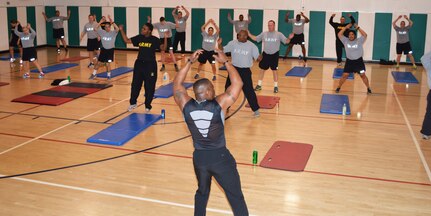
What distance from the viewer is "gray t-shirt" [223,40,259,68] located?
33.1 ft

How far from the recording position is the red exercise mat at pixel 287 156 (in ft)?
24.2

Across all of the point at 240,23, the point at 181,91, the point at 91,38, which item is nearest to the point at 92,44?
the point at 91,38

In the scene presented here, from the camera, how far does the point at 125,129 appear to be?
364 inches

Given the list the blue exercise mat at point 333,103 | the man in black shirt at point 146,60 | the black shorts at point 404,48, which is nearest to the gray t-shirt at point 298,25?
the black shorts at point 404,48

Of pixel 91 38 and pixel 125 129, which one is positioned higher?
pixel 91 38

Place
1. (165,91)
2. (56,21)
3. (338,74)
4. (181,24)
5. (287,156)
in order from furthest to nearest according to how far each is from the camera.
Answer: (56,21) < (181,24) < (338,74) < (165,91) < (287,156)

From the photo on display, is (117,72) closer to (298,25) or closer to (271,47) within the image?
(271,47)

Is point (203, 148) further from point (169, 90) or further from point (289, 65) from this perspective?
point (289, 65)

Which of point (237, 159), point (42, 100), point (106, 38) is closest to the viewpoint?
point (237, 159)

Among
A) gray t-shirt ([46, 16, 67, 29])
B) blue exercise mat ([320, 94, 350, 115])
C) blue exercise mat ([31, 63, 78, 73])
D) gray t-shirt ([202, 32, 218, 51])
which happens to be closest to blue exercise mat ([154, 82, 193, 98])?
gray t-shirt ([202, 32, 218, 51])

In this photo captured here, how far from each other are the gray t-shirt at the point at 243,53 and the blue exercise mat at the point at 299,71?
20.7 ft

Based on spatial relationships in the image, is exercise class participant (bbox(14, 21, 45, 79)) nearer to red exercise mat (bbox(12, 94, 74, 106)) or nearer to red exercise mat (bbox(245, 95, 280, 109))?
red exercise mat (bbox(12, 94, 74, 106))

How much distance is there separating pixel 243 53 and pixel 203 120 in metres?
5.59

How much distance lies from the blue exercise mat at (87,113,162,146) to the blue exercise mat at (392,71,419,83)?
344 inches
